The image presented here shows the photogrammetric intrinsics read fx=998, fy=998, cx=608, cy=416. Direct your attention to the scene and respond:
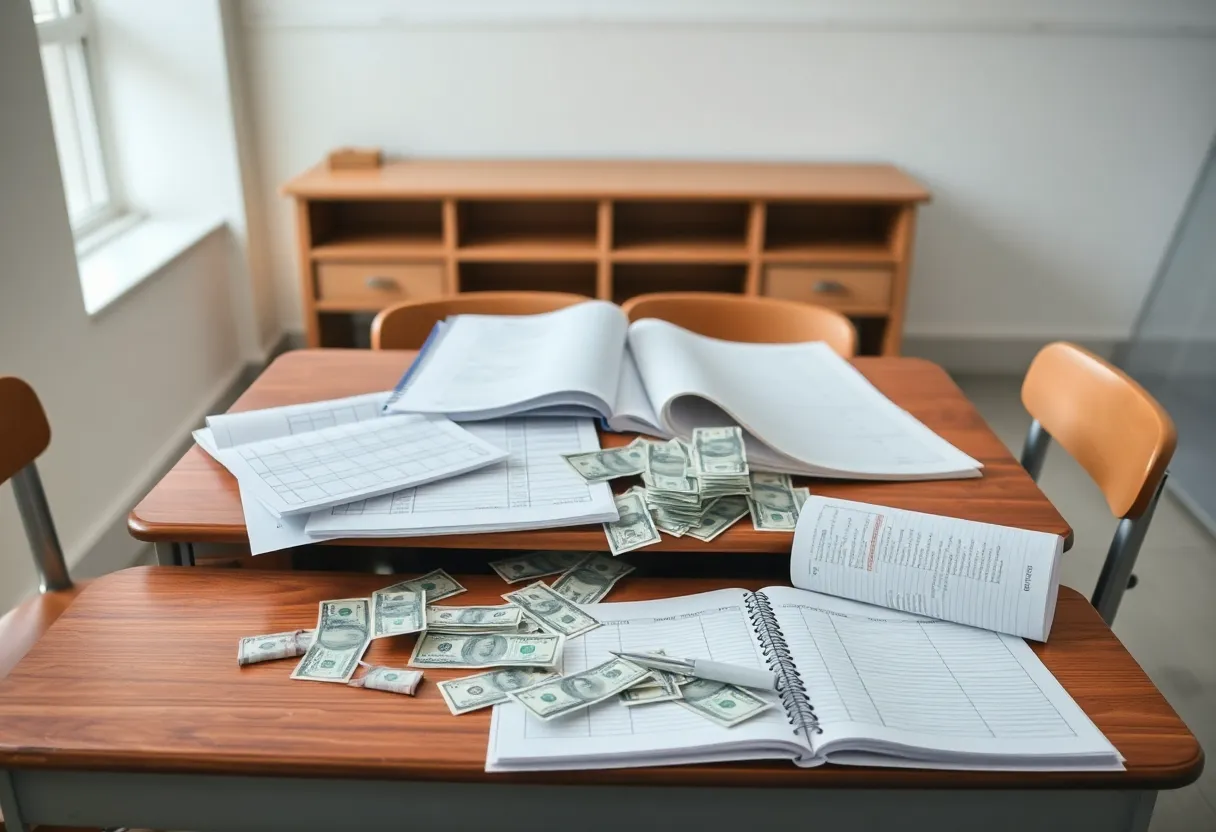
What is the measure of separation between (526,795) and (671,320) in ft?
4.44

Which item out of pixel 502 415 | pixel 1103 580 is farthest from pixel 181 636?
pixel 1103 580

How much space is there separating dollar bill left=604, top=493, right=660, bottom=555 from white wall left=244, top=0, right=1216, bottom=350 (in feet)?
8.29

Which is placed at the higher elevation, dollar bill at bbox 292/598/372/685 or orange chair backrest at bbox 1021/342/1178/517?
orange chair backrest at bbox 1021/342/1178/517

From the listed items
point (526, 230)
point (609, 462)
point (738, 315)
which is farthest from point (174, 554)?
point (526, 230)

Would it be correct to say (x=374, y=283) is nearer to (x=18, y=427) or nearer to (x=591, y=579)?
(x=18, y=427)

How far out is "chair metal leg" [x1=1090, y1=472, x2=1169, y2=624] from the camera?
4.58 ft

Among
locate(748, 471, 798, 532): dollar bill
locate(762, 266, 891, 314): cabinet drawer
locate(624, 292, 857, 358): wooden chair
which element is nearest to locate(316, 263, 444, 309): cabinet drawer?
locate(762, 266, 891, 314): cabinet drawer

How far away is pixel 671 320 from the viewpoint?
217 cm

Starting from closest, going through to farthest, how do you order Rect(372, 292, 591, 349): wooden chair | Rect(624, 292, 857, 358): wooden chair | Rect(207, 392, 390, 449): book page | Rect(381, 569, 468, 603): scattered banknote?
Rect(381, 569, 468, 603): scattered banknote → Rect(207, 392, 390, 449): book page → Rect(372, 292, 591, 349): wooden chair → Rect(624, 292, 857, 358): wooden chair

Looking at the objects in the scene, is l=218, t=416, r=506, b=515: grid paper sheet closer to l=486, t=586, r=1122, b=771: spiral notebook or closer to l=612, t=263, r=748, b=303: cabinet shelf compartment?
l=486, t=586, r=1122, b=771: spiral notebook

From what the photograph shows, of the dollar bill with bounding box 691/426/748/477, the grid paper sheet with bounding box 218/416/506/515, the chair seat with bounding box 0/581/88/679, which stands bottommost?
the chair seat with bounding box 0/581/88/679

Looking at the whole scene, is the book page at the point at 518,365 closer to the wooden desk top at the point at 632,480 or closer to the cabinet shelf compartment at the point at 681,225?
the wooden desk top at the point at 632,480

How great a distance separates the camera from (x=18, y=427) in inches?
59.0

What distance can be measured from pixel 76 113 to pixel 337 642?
2.73 meters
